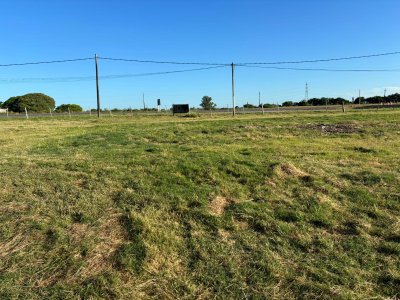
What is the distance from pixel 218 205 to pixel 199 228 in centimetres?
69

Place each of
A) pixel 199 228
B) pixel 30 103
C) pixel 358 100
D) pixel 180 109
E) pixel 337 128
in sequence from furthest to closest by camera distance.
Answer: pixel 30 103 < pixel 358 100 < pixel 180 109 < pixel 337 128 < pixel 199 228

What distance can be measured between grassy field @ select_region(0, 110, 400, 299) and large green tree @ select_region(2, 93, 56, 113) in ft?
250

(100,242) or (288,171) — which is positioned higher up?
(288,171)

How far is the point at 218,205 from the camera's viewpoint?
5.11m

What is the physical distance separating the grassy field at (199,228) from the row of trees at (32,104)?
2866 inches

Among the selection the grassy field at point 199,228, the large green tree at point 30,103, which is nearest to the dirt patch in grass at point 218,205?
the grassy field at point 199,228

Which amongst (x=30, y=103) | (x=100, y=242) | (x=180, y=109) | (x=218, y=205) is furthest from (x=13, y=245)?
(x=30, y=103)

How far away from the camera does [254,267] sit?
3.73m

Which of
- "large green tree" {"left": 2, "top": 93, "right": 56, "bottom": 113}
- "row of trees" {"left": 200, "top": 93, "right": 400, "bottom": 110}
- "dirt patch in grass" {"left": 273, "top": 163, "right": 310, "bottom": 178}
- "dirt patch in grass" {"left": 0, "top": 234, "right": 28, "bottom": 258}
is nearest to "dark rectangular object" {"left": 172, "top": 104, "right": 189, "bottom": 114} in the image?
"row of trees" {"left": 200, "top": 93, "right": 400, "bottom": 110}

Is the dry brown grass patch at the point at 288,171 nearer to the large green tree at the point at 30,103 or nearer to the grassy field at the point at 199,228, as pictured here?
the grassy field at the point at 199,228

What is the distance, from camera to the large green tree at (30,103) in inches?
3027

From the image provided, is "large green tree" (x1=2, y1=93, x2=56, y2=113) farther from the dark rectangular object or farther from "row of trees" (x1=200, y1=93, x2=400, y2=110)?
the dark rectangular object

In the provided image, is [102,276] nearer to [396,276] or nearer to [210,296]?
[210,296]

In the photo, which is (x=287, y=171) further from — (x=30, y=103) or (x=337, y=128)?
(x=30, y=103)
